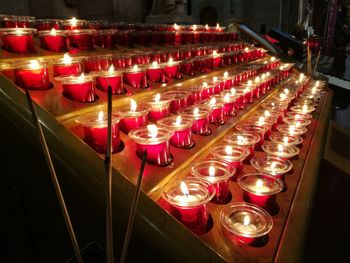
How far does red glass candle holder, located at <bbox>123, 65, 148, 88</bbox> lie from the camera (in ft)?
6.95

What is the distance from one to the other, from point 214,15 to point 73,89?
1937 centimetres

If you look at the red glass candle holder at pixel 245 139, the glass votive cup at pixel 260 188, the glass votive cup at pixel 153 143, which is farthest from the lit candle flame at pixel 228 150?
the glass votive cup at pixel 153 143

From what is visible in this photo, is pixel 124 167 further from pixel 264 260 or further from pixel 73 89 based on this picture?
pixel 264 260

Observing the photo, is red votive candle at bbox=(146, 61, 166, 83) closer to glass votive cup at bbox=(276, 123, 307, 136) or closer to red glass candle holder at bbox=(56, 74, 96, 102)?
red glass candle holder at bbox=(56, 74, 96, 102)

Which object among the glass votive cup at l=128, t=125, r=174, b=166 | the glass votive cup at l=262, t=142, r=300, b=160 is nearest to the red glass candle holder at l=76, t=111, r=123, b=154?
the glass votive cup at l=128, t=125, r=174, b=166

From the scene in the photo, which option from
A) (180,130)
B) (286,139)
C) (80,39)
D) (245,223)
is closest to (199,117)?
(180,130)

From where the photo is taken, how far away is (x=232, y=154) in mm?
1777

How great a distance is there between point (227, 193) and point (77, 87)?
102 cm

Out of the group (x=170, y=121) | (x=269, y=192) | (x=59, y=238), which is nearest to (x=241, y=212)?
(x=269, y=192)

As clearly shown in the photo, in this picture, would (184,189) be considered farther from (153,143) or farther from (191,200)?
(153,143)

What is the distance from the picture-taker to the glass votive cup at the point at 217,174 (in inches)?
56.6

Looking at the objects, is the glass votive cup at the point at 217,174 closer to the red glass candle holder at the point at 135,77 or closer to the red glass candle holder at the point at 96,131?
the red glass candle holder at the point at 96,131

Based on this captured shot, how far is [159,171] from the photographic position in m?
1.49

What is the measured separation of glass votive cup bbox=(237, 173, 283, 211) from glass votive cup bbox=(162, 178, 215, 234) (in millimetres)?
249
